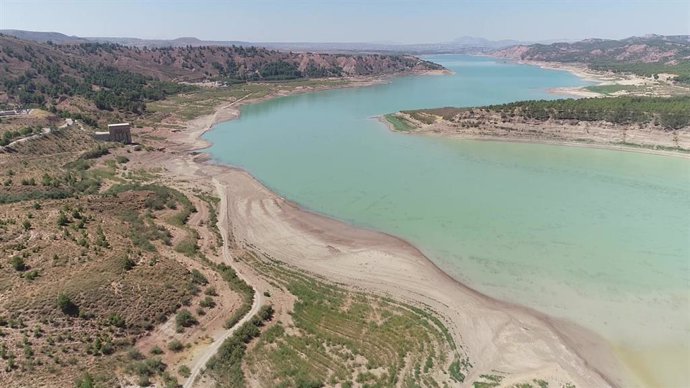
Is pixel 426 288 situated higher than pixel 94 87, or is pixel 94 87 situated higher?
pixel 94 87

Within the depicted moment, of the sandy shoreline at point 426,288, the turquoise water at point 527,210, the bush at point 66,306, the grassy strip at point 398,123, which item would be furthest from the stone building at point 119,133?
the bush at point 66,306

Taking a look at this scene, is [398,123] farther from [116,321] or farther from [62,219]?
[116,321]

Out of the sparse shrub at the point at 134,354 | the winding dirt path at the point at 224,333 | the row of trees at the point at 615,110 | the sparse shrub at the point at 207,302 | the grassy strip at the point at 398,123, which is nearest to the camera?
the winding dirt path at the point at 224,333

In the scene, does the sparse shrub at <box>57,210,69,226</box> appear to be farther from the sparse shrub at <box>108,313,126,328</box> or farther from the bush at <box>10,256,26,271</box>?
the sparse shrub at <box>108,313,126,328</box>

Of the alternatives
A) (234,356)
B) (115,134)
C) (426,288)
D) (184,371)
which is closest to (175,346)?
(184,371)

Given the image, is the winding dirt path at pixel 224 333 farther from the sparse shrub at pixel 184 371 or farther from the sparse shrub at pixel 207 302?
the sparse shrub at pixel 207 302
